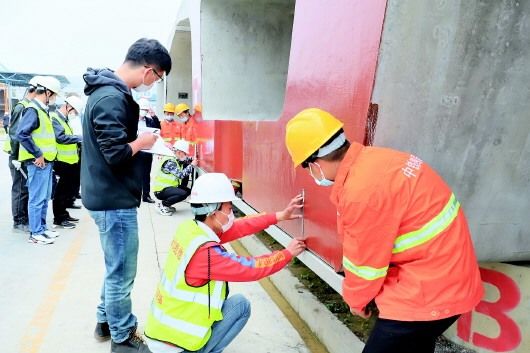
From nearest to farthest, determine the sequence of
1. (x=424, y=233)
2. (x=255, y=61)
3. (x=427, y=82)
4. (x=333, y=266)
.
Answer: (x=424, y=233)
(x=427, y=82)
(x=333, y=266)
(x=255, y=61)

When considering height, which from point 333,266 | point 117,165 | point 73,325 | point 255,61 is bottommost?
point 73,325

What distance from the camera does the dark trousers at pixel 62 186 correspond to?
598cm

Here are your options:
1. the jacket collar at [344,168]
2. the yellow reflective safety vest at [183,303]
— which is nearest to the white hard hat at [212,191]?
the yellow reflective safety vest at [183,303]

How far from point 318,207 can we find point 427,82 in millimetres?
1022

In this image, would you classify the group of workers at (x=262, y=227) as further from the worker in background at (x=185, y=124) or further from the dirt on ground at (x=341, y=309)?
the worker in background at (x=185, y=124)

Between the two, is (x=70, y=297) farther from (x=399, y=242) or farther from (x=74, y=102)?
(x=74, y=102)

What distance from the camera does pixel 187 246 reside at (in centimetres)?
221

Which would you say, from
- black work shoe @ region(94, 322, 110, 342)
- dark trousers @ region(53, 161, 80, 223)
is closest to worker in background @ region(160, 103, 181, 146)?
dark trousers @ region(53, 161, 80, 223)

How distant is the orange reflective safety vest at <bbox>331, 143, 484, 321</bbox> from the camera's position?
5.10 feet

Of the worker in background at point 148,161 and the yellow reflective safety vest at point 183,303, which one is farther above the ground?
the yellow reflective safety vest at point 183,303

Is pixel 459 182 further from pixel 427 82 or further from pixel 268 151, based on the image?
pixel 268 151

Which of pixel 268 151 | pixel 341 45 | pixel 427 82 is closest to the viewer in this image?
pixel 427 82

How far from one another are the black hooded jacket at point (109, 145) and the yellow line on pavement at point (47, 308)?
47.1 inches

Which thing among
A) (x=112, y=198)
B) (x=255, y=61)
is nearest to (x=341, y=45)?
(x=112, y=198)
